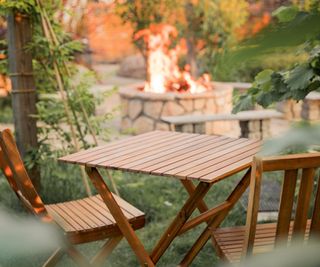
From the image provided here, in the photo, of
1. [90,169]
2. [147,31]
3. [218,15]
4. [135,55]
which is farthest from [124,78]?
[90,169]

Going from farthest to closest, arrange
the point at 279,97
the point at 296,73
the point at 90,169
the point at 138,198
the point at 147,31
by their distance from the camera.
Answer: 1. the point at 147,31
2. the point at 138,198
3. the point at 90,169
4. the point at 279,97
5. the point at 296,73

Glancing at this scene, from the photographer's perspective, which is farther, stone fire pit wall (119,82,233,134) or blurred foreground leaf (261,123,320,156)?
stone fire pit wall (119,82,233,134)

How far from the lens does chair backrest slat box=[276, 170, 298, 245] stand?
5.05 ft

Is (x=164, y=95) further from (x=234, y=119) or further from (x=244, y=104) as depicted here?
(x=244, y=104)

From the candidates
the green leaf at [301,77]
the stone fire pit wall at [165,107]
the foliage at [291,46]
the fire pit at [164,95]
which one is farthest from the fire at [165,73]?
the green leaf at [301,77]

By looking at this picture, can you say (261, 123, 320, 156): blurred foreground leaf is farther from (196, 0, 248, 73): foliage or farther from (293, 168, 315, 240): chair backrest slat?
(196, 0, 248, 73): foliage

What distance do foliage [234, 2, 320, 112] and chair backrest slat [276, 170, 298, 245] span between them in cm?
39

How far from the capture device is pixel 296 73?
1907 mm

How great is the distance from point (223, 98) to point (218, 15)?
9.98ft

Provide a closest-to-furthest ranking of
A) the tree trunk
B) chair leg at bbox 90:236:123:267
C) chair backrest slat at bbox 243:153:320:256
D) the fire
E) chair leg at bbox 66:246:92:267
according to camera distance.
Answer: chair backrest slat at bbox 243:153:320:256
chair leg at bbox 66:246:92:267
chair leg at bbox 90:236:123:267
the tree trunk
the fire

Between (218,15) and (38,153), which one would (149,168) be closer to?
(38,153)

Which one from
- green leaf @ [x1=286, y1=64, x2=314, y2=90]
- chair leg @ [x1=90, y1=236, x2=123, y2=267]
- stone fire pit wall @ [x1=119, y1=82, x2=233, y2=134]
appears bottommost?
stone fire pit wall @ [x1=119, y1=82, x2=233, y2=134]

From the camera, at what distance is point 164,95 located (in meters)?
7.59

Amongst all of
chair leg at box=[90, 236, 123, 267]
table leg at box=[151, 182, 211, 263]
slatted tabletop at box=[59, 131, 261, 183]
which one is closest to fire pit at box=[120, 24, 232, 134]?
slatted tabletop at box=[59, 131, 261, 183]
